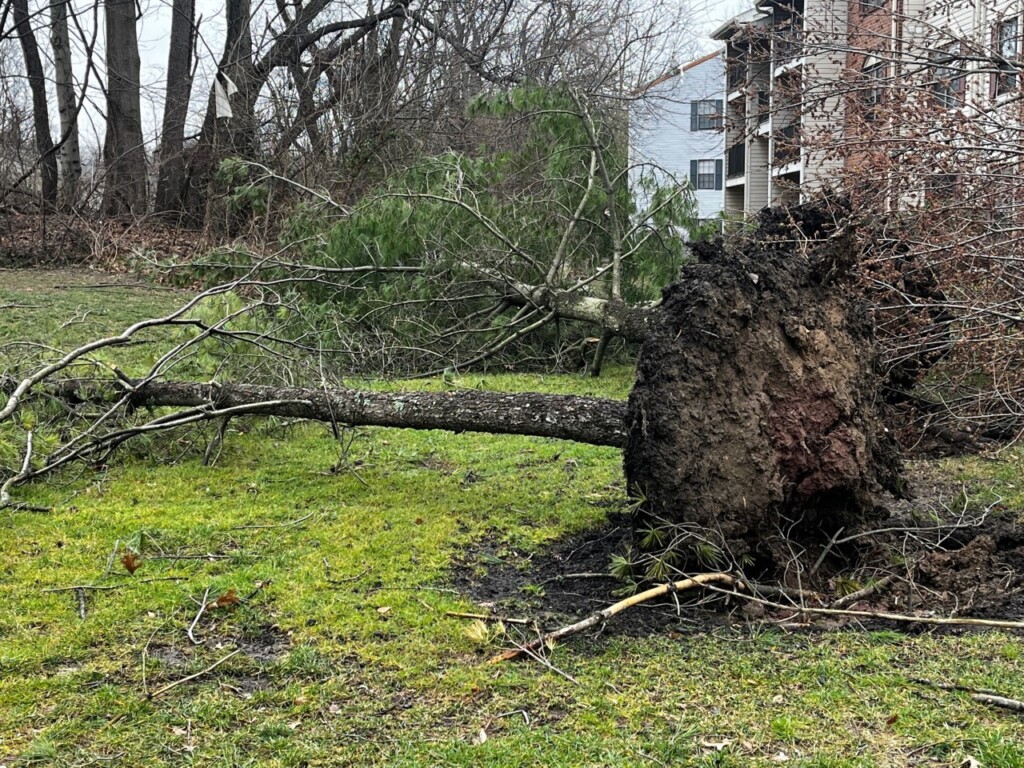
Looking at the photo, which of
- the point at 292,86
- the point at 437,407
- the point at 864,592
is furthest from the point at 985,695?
the point at 292,86

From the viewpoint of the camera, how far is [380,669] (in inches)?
124

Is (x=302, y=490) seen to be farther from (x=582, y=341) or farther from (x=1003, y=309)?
(x=582, y=341)

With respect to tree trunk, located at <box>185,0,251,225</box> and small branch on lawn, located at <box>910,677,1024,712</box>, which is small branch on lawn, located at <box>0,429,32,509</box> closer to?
small branch on lawn, located at <box>910,677,1024,712</box>

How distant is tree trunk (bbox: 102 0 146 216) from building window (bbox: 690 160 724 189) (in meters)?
30.1

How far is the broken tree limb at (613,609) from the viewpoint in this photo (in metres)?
3.24

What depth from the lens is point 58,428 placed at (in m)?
6.07

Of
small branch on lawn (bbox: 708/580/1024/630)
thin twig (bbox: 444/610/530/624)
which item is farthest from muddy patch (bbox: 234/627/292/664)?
small branch on lawn (bbox: 708/580/1024/630)

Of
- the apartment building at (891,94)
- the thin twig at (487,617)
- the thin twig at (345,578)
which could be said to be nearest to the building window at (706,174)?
the apartment building at (891,94)

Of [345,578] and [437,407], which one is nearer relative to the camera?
[345,578]

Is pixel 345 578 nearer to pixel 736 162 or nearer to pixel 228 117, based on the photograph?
pixel 228 117

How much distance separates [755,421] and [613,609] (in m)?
1.08

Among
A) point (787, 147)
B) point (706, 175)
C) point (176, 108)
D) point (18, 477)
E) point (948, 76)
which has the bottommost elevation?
point (18, 477)

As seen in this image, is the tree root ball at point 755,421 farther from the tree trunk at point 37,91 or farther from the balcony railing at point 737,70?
the tree trunk at point 37,91

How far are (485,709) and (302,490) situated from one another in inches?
113
